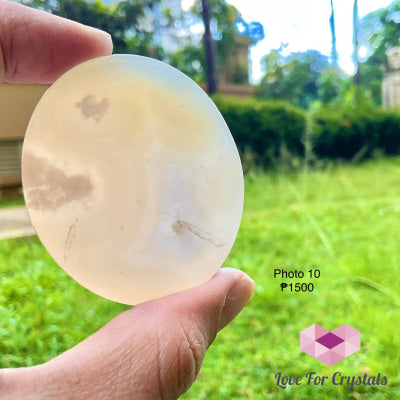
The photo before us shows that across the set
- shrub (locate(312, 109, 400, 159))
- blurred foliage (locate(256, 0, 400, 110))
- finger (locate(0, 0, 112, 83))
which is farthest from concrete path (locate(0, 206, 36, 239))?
shrub (locate(312, 109, 400, 159))

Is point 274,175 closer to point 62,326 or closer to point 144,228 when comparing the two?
point 62,326

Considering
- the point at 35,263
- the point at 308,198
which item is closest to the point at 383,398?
the point at 35,263

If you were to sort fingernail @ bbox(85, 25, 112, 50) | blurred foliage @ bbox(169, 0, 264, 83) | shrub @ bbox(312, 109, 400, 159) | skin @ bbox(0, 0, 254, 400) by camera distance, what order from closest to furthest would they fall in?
1. skin @ bbox(0, 0, 254, 400)
2. fingernail @ bbox(85, 25, 112, 50)
3. blurred foliage @ bbox(169, 0, 264, 83)
4. shrub @ bbox(312, 109, 400, 159)

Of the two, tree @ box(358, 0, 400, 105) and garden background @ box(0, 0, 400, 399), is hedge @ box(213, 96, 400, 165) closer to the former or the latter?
garden background @ box(0, 0, 400, 399)

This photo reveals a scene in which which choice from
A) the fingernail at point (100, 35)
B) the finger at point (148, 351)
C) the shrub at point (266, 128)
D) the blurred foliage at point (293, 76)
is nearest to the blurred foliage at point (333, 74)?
the blurred foliage at point (293, 76)

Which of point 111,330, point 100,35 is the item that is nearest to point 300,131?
point 100,35

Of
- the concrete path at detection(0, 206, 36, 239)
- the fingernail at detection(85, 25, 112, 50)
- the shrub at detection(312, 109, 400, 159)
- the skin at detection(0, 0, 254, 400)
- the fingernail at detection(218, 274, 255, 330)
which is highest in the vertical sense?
the fingernail at detection(85, 25, 112, 50)
